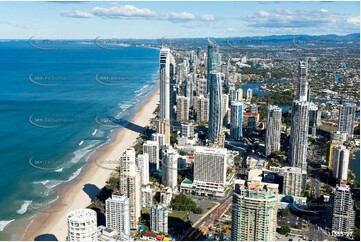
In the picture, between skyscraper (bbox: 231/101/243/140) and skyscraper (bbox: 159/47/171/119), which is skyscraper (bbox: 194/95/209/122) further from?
skyscraper (bbox: 231/101/243/140)

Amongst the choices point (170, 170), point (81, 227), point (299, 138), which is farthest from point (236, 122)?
point (81, 227)

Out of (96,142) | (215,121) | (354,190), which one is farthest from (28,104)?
(354,190)

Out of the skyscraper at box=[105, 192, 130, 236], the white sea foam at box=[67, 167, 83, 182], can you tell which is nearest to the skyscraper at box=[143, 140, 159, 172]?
the white sea foam at box=[67, 167, 83, 182]

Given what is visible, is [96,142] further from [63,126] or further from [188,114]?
[188,114]

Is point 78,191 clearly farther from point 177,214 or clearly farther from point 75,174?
point 177,214

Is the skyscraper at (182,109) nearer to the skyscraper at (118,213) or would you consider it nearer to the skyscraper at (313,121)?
the skyscraper at (313,121)

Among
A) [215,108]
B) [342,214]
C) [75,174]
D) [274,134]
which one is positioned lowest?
[75,174]

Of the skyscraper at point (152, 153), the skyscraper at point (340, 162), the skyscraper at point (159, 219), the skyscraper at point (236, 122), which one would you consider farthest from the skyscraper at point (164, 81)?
the skyscraper at point (159, 219)
